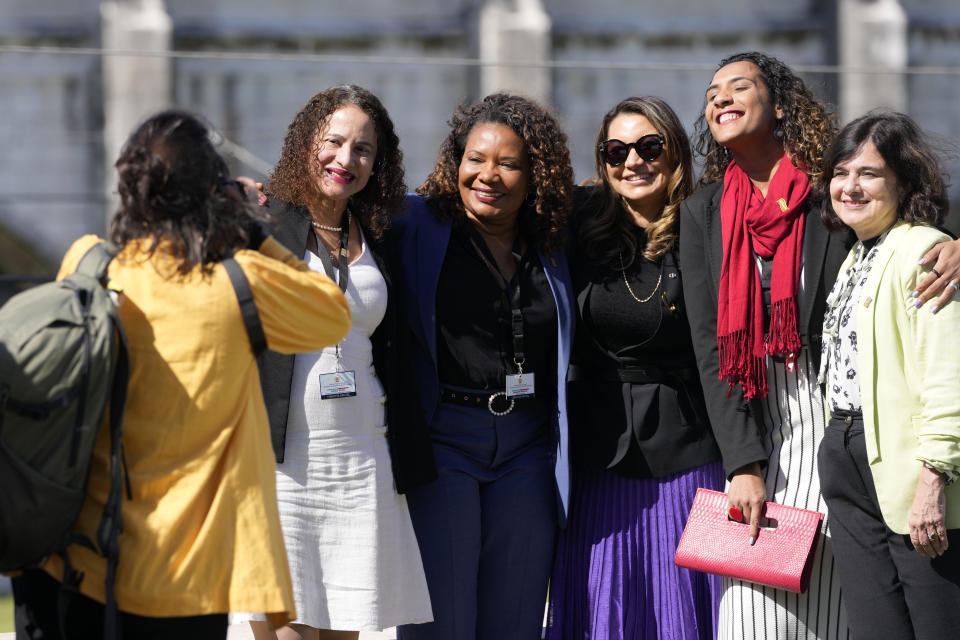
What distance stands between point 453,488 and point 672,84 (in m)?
11.8

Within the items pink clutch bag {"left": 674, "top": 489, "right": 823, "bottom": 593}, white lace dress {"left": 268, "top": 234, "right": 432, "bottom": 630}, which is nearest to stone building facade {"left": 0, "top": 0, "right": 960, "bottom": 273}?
white lace dress {"left": 268, "top": 234, "right": 432, "bottom": 630}

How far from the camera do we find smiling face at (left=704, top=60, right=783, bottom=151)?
3682mm

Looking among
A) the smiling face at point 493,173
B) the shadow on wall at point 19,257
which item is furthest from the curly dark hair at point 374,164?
the shadow on wall at point 19,257

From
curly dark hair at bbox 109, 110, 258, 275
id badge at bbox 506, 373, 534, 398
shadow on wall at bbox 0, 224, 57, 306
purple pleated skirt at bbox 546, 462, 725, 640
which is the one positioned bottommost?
purple pleated skirt at bbox 546, 462, 725, 640

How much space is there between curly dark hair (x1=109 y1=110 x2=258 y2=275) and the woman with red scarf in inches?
65.1

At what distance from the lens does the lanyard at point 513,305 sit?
367cm

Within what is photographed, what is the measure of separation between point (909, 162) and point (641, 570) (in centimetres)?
150

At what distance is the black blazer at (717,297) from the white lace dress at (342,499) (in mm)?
997

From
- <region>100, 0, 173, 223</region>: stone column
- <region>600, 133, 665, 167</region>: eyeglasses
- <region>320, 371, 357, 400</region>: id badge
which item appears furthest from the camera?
<region>100, 0, 173, 223</region>: stone column

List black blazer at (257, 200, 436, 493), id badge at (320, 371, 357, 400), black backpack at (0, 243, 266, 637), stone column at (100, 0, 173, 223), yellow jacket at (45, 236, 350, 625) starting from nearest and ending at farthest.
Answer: black backpack at (0, 243, 266, 637) < yellow jacket at (45, 236, 350, 625) < id badge at (320, 371, 357, 400) < black blazer at (257, 200, 436, 493) < stone column at (100, 0, 173, 223)

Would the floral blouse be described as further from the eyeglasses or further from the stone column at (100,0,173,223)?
the stone column at (100,0,173,223)

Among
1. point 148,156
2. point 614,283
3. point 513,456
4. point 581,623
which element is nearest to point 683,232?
point 614,283

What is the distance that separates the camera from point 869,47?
14875 millimetres

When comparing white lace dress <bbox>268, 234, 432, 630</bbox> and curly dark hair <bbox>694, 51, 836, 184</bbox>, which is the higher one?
curly dark hair <bbox>694, 51, 836, 184</bbox>
